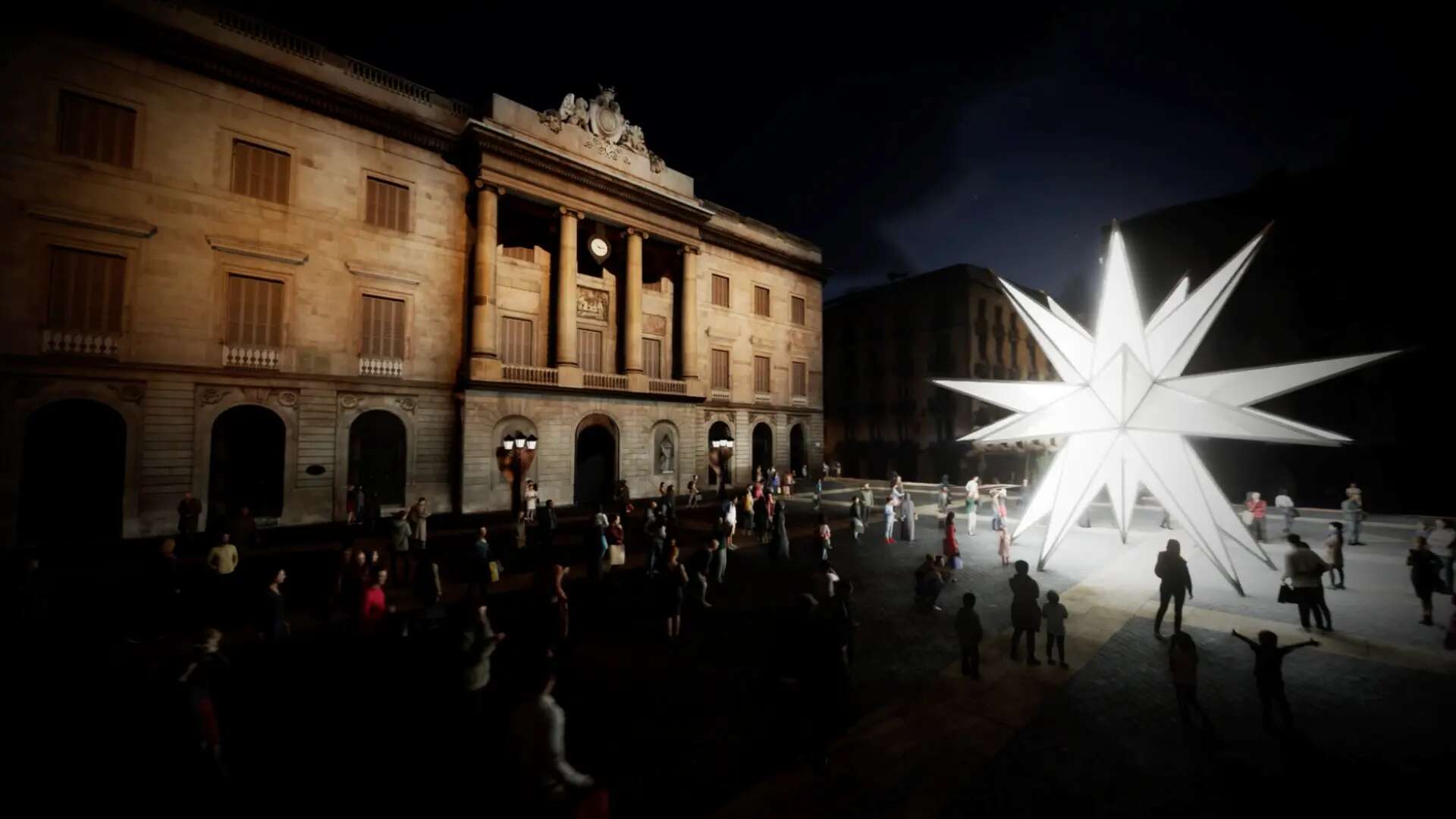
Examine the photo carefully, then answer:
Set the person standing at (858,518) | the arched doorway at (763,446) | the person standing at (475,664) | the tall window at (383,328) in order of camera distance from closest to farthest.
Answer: the person standing at (475,664), the person standing at (858,518), the tall window at (383,328), the arched doorway at (763,446)

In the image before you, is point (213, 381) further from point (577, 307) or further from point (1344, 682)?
point (1344, 682)

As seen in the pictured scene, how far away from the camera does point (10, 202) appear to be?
14.0m

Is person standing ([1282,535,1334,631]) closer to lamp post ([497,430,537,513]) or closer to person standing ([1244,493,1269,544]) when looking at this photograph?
person standing ([1244,493,1269,544])

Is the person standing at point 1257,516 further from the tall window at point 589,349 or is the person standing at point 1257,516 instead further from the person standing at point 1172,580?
the tall window at point 589,349

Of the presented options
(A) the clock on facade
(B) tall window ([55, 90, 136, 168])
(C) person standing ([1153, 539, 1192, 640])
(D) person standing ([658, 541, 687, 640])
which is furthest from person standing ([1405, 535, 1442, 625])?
(B) tall window ([55, 90, 136, 168])

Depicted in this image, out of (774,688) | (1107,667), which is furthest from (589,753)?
(1107,667)

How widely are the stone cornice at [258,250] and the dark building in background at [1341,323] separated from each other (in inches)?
1549

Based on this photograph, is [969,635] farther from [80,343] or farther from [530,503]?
[80,343]

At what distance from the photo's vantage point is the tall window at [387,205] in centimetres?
1972

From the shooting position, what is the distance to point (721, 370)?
31.3 m

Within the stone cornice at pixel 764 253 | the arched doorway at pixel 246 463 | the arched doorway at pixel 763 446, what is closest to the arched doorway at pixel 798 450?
the arched doorway at pixel 763 446

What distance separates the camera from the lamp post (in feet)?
66.8

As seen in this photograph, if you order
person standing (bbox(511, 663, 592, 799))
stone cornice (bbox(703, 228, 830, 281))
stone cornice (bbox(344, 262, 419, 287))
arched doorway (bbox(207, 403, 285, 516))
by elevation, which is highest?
stone cornice (bbox(703, 228, 830, 281))

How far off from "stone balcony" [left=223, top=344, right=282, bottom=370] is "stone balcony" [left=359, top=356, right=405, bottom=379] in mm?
2380
